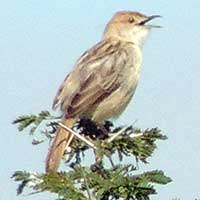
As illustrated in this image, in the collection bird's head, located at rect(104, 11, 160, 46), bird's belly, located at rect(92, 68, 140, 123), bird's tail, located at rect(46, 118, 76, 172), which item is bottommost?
bird's tail, located at rect(46, 118, 76, 172)

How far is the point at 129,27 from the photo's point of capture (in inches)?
295

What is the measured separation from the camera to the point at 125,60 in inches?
265

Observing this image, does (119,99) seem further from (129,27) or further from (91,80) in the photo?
(129,27)

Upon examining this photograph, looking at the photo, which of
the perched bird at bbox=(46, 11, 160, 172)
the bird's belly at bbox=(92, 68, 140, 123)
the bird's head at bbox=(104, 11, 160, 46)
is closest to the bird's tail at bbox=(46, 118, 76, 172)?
the perched bird at bbox=(46, 11, 160, 172)

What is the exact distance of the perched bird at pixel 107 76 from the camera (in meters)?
5.81

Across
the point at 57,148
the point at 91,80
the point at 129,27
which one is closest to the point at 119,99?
the point at 91,80

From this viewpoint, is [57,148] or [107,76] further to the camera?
[107,76]

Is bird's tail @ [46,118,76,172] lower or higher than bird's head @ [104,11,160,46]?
lower

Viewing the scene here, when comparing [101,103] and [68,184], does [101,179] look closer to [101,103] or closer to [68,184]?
[68,184]

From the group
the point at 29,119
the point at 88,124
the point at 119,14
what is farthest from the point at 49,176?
the point at 119,14

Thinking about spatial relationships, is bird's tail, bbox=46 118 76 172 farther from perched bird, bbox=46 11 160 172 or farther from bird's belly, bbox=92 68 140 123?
bird's belly, bbox=92 68 140 123

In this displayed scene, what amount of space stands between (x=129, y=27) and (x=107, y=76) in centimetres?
134

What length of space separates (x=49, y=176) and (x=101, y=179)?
221mm

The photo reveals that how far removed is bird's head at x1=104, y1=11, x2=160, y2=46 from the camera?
287 inches
